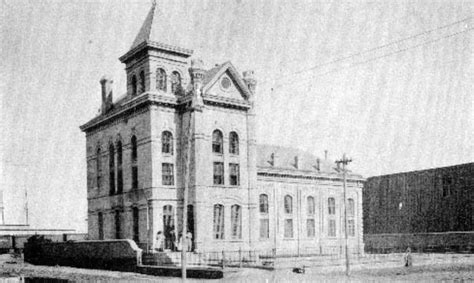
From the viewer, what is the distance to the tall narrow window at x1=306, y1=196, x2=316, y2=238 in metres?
51.8

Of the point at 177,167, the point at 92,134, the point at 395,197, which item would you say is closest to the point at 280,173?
Answer: the point at 177,167

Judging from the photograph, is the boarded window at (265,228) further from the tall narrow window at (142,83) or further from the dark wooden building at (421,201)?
the dark wooden building at (421,201)

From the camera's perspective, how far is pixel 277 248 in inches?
1919

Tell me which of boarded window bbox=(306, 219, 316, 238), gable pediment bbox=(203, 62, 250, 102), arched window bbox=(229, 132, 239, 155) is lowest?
boarded window bbox=(306, 219, 316, 238)

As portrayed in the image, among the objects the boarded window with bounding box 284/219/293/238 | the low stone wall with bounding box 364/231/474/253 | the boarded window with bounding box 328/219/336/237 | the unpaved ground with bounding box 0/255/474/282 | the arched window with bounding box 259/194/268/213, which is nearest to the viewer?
the unpaved ground with bounding box 0/255/474/282

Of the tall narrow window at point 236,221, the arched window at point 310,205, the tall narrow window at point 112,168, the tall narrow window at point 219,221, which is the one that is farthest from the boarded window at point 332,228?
the tall narrow window at point 112,168

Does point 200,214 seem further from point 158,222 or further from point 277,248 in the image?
point 277,248

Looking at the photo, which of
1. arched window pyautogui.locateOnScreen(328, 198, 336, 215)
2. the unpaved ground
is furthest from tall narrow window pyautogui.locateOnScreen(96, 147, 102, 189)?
arched window pyautogui.locateOnScreen(328, 198, 336, 215)

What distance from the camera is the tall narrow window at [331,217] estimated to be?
175 feet

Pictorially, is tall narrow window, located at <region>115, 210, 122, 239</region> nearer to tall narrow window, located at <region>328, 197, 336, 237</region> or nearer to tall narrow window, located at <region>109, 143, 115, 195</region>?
tall narrow window, located at <region>109, 143, 115, 195</region>

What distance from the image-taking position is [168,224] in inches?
1564

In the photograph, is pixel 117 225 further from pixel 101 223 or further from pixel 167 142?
pixel 167 142

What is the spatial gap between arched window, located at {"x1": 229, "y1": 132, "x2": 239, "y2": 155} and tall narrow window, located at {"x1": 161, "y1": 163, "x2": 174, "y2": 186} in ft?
15.1

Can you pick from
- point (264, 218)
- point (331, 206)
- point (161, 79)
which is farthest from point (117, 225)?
point (331, 206)
